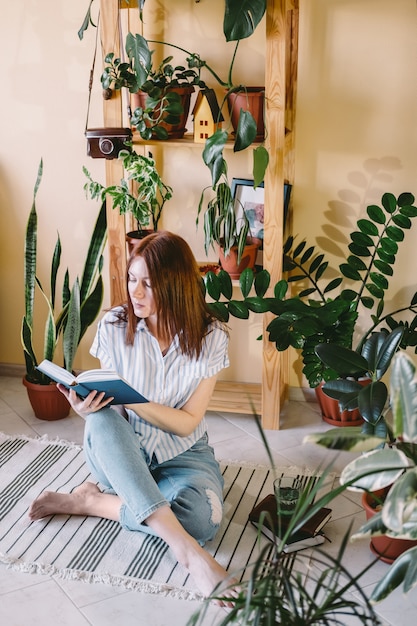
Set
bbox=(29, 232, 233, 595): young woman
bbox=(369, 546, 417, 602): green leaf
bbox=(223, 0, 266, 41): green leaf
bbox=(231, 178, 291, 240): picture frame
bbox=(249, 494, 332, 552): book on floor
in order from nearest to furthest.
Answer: bbox=(369, 546, 417, 602): green leaf
bbox=(29, 232, 233, 595): young woman
bbox=(249, 494, 332, 552): book on floor
bbox=(223, 0, 266, 41): green leaf
bbox=(231, 178, 291, 240): picture frame

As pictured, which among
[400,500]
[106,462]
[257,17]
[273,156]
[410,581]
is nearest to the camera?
[400,500]

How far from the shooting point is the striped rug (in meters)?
2.36

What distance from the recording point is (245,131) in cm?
288

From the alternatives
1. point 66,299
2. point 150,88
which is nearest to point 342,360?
point 150,88

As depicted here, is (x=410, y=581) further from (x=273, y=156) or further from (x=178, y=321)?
(x=273, y=156)

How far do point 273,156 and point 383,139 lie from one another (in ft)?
1.68

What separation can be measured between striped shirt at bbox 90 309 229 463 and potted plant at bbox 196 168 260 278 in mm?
613

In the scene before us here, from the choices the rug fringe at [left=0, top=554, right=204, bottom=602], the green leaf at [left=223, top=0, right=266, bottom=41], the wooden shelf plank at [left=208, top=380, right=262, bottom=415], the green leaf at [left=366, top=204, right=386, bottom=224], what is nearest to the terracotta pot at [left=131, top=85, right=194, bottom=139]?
the green leaf at [left=223, top=0, right=266, bottom=41]

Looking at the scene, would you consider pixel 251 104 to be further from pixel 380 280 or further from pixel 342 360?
pixel 342 360

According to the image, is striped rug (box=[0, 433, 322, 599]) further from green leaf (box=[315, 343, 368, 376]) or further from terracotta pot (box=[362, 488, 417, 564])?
green leaf (box=[315, 343, 368, 376])

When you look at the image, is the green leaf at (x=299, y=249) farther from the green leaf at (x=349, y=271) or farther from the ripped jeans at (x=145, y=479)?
the ripped jeans at (x=145, y=479)

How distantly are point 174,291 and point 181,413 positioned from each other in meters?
0.37

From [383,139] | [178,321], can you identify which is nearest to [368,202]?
[383,139]

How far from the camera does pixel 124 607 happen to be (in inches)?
87.7
